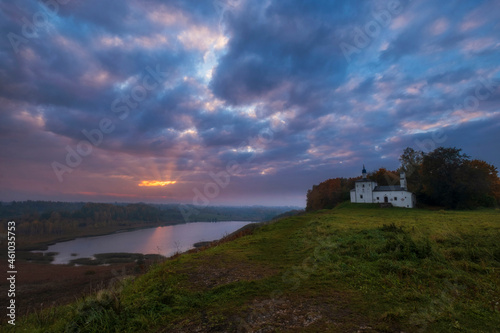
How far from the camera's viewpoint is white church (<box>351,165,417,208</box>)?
38.3 m

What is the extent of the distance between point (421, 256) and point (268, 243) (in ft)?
23.2

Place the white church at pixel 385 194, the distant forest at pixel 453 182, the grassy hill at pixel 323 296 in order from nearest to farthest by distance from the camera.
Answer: the grassy hill at pixel 323 296 < the distant forest at pixel 453 182 < the white church at pixel 385 194

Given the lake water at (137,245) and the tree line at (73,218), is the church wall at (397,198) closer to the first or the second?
the lake water at (137,245)

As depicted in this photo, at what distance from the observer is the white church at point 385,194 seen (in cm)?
3831

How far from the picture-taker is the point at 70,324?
4.66 metres

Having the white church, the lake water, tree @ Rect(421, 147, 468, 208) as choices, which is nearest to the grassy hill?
the lake water

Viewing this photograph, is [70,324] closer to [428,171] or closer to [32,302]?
[32,302]

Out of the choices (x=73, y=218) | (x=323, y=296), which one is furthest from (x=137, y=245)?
(x=73, y=218)

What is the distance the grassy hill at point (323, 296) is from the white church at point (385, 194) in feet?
114

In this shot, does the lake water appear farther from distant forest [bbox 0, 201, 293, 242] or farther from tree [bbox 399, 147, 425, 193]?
tree [bbox 399, 147, 425, 193]

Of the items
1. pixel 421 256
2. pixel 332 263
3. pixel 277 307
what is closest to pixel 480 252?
pixel 421 256

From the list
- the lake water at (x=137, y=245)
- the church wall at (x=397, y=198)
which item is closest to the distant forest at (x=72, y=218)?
the lake water at (x=137, y=245)

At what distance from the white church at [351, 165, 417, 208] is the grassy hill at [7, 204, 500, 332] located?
34.7 metres

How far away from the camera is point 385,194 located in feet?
135
